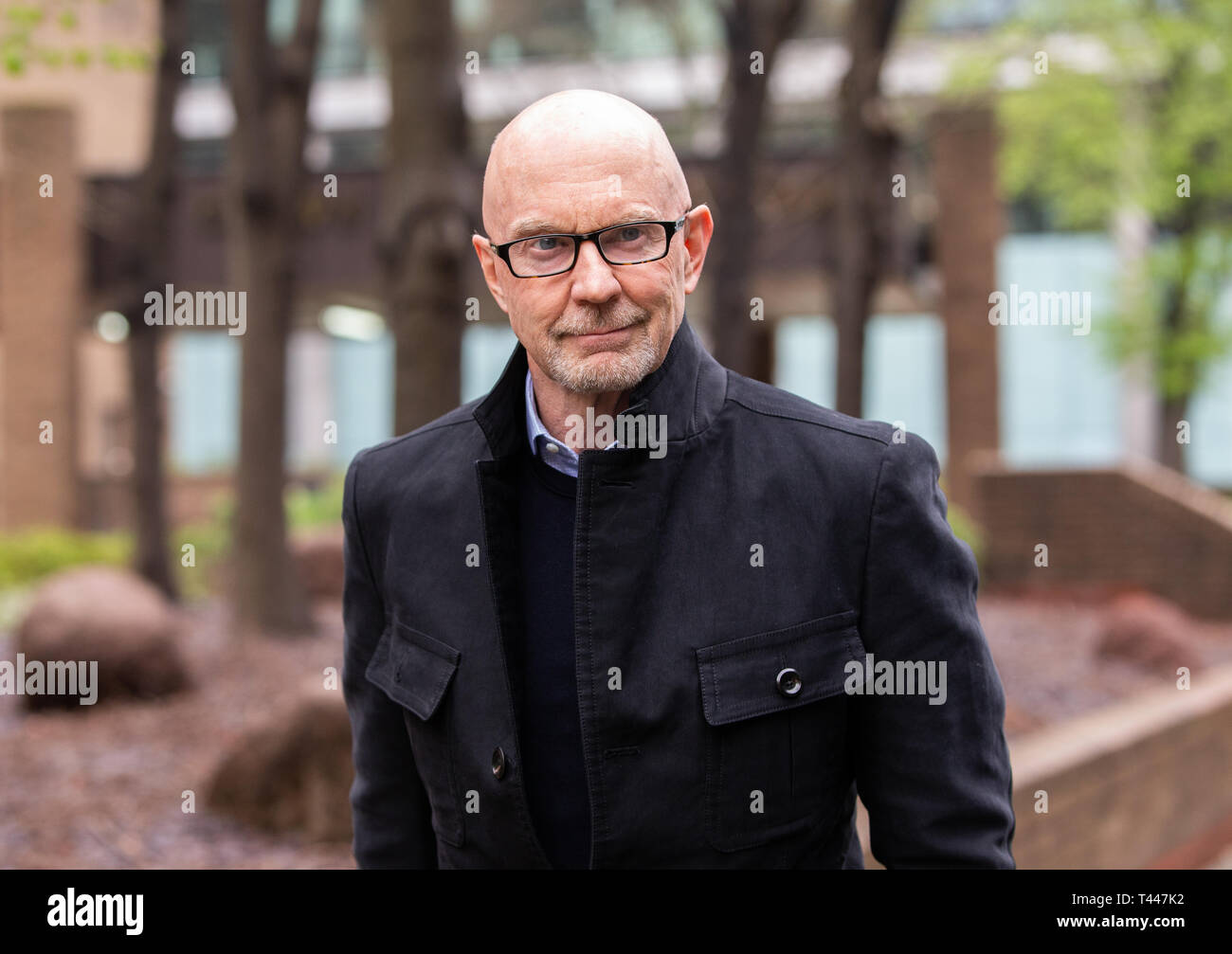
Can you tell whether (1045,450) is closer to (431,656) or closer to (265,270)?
(265,270)

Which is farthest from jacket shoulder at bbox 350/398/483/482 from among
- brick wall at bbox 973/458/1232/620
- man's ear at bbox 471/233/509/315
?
brick wall at bbox 973/458/1232/620

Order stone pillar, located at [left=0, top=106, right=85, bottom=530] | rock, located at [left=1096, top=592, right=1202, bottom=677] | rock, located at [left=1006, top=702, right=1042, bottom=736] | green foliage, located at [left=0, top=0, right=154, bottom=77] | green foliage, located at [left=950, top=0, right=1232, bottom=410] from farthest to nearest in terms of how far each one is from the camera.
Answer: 1. stone pillar, located at [left=0, top=106, right=85, bottom=530]
2. green foliage, located at [left=950, top=0, right=1232, bottom=410]
3. rock, located at [left=1096, top=592, right=1202, bottom=677]
4. rock, located at [left=1006, top=702, right=1042, bottom=736]
5. green foliage, located at [left=0, top=0, right=154, bottom=77]

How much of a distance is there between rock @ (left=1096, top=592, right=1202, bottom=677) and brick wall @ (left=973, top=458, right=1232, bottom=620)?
399cm

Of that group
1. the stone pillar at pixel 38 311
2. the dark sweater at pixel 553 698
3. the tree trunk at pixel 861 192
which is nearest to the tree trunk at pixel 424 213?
the dark sweater at pixel 553 698

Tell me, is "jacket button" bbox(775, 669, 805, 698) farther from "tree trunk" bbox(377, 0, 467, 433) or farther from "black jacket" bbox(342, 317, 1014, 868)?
"tree trunk" bbox(377, 0, 467, 433)

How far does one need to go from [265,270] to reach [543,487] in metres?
9.49

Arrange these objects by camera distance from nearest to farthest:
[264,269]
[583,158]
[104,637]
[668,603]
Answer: [583,158], [668,603], [104,637], [264,269]

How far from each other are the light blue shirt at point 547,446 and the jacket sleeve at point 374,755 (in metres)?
0.38

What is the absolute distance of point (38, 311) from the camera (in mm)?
20516

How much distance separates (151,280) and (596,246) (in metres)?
12.1

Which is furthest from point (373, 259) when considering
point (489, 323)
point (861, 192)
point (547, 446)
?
point (547, 446)

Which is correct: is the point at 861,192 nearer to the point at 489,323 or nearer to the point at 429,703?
the point at 429,703

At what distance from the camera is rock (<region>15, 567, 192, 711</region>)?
9.50 m

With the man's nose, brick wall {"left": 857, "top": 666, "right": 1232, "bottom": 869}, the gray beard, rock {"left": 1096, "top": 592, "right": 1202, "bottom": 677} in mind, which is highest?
the man's nose
